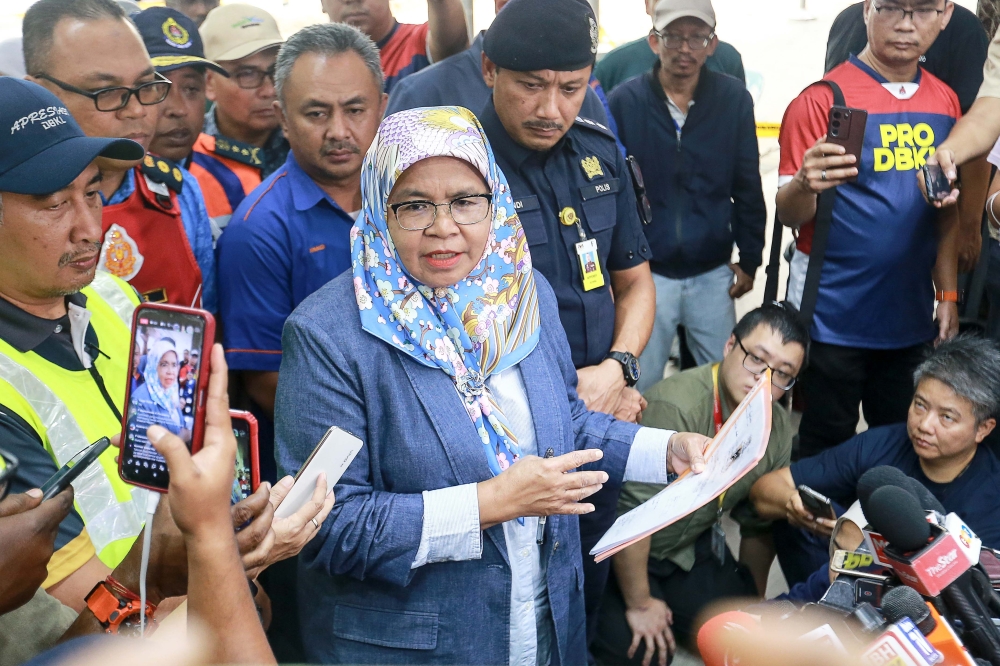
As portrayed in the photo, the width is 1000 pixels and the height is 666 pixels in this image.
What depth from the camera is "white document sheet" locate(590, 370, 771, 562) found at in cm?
168

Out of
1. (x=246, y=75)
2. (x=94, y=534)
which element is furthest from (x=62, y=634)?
(x=246, y=75)

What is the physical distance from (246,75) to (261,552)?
93.0 inches

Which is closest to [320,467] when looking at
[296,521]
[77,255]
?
[296,521]

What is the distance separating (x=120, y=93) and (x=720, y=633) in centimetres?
198

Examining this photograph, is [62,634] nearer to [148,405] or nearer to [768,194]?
[148,405]

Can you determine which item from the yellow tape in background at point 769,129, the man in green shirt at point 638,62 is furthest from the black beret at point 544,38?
the yellow tape in background at point 769,129

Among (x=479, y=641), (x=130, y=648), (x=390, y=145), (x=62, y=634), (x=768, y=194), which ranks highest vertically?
(x=390, y=145)

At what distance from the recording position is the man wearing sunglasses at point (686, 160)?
11.7ft

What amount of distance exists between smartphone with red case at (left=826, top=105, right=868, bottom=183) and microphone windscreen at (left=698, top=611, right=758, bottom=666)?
6.03 feet

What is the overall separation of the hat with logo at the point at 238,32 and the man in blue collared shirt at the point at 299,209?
752mm

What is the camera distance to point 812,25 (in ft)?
22.0

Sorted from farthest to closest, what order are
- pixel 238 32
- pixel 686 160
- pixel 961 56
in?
pixel 686 160, pixel 961 56, pixel 238 32

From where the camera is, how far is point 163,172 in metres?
2.54

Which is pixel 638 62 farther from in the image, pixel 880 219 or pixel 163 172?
pixel 163 172
